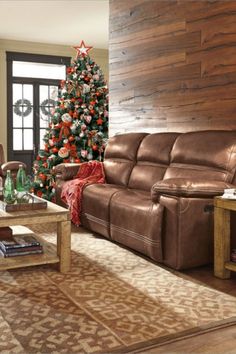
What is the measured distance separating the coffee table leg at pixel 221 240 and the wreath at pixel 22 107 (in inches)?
260

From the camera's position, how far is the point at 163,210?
124 inches

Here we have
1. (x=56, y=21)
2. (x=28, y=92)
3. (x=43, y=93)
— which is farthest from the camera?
(x=43, y=93)

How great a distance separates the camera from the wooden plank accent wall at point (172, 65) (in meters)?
3.98

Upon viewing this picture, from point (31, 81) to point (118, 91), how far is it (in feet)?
12.6

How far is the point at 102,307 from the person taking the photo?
8.13ft

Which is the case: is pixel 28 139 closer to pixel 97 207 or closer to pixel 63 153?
pixel 63 153

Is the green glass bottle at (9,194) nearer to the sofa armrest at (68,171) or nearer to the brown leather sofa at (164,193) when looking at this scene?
the brown leather sofa at (164,193)

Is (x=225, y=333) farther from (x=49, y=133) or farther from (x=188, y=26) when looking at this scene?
(x=49, y=133)

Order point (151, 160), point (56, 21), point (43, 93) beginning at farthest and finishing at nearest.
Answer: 1. point (43, 93)
2. point (56, 21)
3. point (151, 160)

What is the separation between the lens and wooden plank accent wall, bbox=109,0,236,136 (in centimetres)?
398

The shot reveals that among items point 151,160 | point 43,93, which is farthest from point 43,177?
point 43,93

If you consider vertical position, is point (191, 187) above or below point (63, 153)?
below

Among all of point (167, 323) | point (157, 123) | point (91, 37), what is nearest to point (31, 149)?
point (91, 37)

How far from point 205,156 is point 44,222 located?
141cm
